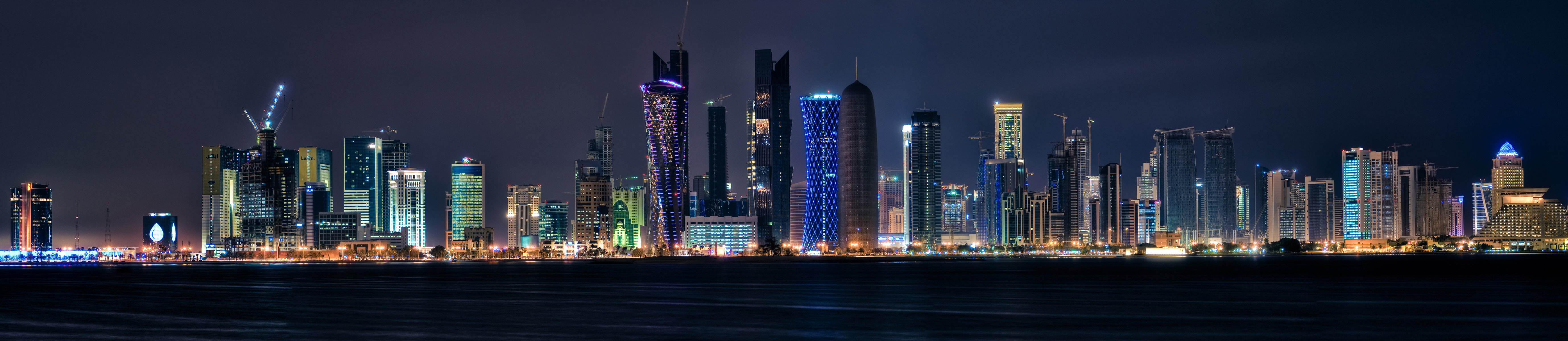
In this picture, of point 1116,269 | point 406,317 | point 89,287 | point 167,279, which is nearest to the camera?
point 406,317

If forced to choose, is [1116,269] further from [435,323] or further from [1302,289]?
[435,323]

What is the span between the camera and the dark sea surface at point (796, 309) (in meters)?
48.1

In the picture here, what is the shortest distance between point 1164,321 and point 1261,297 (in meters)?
30.2

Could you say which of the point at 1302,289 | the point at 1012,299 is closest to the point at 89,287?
the point at 1012,299

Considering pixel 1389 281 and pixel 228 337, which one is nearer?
pixel 228 337

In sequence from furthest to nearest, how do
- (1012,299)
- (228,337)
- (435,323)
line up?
(1012,299) → (435,323) → (228,337)

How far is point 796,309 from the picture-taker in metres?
65.2

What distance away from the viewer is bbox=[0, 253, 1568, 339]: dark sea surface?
48.1 m

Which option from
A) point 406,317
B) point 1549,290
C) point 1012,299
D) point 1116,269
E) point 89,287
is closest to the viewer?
point 406,317

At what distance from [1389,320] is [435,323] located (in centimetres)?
4447

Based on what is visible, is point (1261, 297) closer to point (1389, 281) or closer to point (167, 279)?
point (1389, 281)

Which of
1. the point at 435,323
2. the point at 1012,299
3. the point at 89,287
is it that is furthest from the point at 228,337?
the point at 89,287

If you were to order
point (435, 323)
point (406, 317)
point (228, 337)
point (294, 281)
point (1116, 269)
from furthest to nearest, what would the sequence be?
point (1116, 269)
point (294, 281)
point (406, 317)
point (435, 323)
point (228, 337)

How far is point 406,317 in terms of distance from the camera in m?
57.6
